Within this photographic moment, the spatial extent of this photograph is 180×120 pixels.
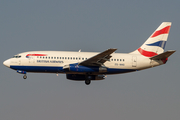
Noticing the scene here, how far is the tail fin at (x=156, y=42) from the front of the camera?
181ft

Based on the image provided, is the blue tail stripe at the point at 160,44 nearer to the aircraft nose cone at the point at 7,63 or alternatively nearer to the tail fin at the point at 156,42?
the tail fin at the point at 156,42

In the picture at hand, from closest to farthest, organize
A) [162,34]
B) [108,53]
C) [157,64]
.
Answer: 1. [108,53]
2. [157,64]
3. [162,34]

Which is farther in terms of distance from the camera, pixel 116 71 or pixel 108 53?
pixel 116 71

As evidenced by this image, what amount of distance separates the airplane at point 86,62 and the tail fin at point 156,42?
173 mm

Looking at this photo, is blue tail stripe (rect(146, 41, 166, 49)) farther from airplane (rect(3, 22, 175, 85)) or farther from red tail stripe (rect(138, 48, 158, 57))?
red tail stripe (rect(138, 48, 158, 57))

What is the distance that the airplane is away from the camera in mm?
50438

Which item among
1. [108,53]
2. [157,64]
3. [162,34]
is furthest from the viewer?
[162,34]

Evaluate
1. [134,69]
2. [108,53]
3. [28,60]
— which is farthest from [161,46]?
[28,60]

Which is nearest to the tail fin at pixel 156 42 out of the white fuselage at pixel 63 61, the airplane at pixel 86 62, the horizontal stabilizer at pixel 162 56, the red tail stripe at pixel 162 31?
the red tail stripe at pixel 162 31

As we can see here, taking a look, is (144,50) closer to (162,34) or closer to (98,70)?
(162,34)

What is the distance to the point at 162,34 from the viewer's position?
185ft

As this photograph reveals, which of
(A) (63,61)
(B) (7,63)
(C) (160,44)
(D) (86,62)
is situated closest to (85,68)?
(D) (86,62)

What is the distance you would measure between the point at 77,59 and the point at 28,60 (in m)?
7.32

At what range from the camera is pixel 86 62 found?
50125 mm
